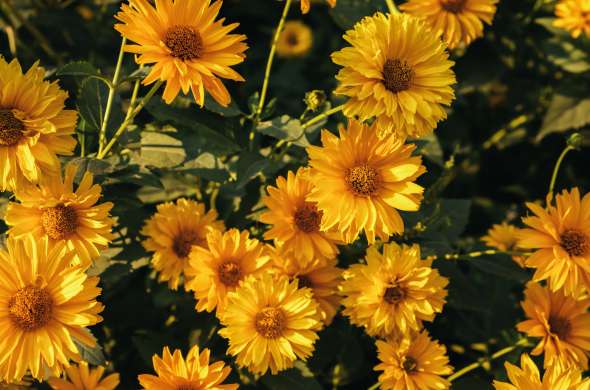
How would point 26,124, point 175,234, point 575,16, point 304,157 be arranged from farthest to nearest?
point 575,16 → point 304,157 → point 175,234 → point 26,124

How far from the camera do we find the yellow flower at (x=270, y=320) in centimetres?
174

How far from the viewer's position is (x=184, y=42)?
1660 mm

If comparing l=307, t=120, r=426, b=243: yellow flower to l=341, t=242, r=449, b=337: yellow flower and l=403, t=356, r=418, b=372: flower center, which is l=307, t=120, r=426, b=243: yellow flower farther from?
l=403, t=356, r=418, b=372: flower center

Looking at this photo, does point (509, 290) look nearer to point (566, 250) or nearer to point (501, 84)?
point (566, 250)

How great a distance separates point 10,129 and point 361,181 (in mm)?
989

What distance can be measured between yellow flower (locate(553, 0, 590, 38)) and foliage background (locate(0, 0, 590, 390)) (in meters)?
0.17

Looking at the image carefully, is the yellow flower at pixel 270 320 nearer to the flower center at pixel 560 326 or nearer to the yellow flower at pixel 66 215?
the yellow flower at pixel 66 215

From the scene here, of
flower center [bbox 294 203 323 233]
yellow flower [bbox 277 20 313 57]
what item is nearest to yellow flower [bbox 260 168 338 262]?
flower center [bbox 294 203 323 233]

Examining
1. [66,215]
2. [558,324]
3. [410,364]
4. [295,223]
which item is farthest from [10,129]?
[558,324]

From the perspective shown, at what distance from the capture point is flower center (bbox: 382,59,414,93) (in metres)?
1.72

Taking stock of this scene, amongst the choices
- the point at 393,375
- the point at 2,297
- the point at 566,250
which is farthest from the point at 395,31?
the point at 2,297

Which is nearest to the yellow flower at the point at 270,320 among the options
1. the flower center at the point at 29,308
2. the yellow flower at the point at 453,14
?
the flower center at the point at 29,308

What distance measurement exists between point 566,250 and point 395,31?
2.92 ft

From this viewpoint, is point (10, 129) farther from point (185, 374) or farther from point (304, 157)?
point (304, 157)
